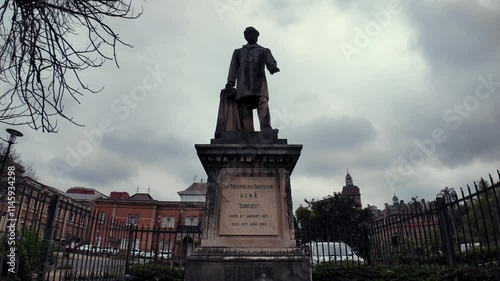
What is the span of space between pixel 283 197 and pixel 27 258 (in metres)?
5.96

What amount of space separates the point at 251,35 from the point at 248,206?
368cm

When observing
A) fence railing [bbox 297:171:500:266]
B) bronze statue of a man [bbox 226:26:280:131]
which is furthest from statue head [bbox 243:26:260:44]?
fence railing [bbox 297:171:500:266]

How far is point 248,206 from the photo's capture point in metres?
5.50

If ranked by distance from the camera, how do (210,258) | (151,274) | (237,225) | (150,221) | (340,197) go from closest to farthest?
(210,258), (237,225), (151,274), (340,197), (150,221)

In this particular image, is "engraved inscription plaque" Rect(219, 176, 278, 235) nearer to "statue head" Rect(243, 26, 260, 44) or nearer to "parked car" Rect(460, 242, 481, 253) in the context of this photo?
"statue head" Rect(243, 26, 260, 44)

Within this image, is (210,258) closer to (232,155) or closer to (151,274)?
(232,155)

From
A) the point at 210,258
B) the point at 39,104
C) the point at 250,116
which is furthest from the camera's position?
the point at 250,116

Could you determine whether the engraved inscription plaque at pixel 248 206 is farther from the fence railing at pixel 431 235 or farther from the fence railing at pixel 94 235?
the fence railing at pixel 431 235

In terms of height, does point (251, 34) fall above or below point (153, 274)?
above

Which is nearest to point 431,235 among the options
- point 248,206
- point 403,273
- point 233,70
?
point 403,273

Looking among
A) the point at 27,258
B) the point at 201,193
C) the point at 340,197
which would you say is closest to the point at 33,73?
the point at 27,258

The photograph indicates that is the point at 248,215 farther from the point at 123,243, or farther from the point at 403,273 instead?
the point at 123,243

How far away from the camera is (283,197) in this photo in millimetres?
5523

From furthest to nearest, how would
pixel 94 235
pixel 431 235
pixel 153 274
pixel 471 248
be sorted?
pixel 471 248 < pixel 153 274 < pixel 431 235 < pixel 94 235
